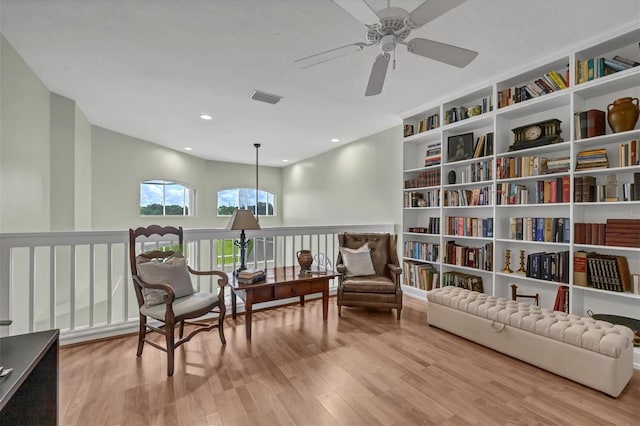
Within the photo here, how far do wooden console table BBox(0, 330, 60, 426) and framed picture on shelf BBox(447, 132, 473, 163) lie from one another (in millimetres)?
4021

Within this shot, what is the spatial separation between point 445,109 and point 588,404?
327 cm

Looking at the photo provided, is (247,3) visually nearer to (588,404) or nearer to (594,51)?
(594,51)

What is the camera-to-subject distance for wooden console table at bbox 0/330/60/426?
1.06 m

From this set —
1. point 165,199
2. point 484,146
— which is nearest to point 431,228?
point 484,146

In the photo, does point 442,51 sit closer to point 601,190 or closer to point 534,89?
point 534,89

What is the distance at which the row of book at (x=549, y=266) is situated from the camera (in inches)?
107

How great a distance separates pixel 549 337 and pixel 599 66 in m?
2.37

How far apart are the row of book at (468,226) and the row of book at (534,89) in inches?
52.9

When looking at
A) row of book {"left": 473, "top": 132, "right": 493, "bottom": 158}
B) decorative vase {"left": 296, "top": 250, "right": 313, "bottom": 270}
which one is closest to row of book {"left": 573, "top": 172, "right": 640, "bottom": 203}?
row of book {"left": 473, "top": 132, "right": 493, "bottom": 158}

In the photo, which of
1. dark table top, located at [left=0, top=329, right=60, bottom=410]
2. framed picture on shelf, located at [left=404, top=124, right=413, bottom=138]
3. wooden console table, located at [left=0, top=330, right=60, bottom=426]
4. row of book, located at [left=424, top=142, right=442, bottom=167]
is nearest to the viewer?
dark table top, located at [left=0, top=329, right=60, bottom=410]

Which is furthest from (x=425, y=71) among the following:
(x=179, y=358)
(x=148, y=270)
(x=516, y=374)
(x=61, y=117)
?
(x=61, y=117)

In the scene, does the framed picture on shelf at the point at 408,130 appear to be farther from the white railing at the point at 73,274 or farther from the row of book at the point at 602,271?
the row of book at the point at 602,271

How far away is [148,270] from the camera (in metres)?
2.36

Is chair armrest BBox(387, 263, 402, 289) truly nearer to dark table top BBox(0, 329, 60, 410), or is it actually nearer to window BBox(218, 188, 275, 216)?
dark table top BBox(0, 329, 60, 410)
